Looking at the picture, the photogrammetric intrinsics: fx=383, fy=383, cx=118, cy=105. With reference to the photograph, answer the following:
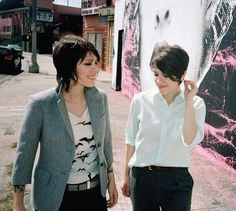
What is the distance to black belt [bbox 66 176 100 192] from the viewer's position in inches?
88.4

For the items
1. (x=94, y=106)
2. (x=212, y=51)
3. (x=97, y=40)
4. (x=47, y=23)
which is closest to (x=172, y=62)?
(x=94, y=106)

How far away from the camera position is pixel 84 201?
2.30 meters

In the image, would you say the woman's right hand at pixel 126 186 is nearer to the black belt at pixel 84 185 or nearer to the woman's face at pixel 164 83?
the black belt at pixel 84 185

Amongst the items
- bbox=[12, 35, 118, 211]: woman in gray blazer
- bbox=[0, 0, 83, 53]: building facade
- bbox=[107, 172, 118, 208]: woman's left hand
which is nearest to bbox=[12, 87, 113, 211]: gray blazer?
bbox=[12, 35, 118, 211]: woman in gray blazer

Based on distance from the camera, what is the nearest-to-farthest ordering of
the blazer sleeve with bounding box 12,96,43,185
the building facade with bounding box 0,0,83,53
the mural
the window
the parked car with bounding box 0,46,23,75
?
the blazer sleeve with bounding box 12,96,43,185 < the mural < the parked car with bounding box 0,46,23,75 < the window < the building facade with bounding box 0,0,83,53

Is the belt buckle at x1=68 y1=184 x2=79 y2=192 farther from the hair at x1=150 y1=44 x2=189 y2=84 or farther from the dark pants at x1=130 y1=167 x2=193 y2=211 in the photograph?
the hair at x1=150 y1=44 x2=189 y2=84

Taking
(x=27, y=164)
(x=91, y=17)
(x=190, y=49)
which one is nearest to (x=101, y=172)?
(x=27, y=164)

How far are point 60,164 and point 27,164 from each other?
19 centimetres

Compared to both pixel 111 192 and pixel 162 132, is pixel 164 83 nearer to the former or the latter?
pixel 162 132

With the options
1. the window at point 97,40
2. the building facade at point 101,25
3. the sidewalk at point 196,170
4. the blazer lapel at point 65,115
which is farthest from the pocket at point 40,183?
the window at point 97,40

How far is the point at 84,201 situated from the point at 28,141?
0.50 metres

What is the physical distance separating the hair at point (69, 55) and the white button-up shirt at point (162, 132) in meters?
0.46

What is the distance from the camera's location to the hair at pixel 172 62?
2.20 metres

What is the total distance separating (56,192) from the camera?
7.11ft
